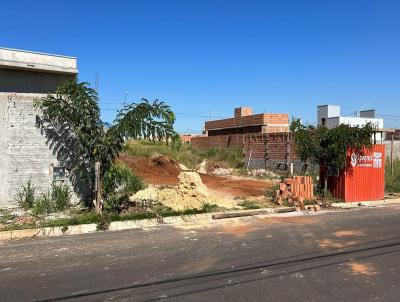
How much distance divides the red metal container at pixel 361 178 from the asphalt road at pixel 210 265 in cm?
534

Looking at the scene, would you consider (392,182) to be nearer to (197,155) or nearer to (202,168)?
(202,168)

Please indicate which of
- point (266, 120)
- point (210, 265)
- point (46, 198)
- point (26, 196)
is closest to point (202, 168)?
point (266, 120)

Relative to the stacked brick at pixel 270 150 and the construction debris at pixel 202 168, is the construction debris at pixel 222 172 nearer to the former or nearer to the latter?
the construction debris at pixel 202 168

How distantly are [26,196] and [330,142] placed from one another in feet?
34.3

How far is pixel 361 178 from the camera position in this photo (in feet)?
59.2

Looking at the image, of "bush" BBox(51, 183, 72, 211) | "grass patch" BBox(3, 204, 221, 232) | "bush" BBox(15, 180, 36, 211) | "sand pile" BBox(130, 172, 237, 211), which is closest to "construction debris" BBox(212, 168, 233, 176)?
"sand pile" BBox(130, 172, 237, 211)

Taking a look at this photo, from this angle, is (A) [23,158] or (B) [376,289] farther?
(A) [23,158]

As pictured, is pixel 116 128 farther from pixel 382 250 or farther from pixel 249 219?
pixel 382 250

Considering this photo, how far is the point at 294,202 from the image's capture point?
53.4ft

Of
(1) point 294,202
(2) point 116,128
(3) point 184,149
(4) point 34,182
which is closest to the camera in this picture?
(2) point 116,128

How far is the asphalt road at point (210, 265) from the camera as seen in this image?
646 cm

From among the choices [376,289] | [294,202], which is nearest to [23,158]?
[294,202]

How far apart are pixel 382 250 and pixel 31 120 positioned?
9805 millimetres

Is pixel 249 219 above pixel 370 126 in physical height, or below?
below
